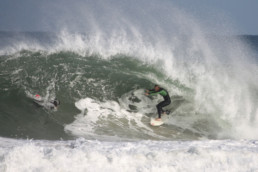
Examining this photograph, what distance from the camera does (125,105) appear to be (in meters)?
9.98

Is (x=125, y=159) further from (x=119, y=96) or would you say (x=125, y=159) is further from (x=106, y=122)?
(x=119, y=96)

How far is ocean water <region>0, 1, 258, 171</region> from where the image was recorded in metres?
3.96

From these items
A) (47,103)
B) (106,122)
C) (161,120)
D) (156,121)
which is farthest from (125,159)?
(47,103)

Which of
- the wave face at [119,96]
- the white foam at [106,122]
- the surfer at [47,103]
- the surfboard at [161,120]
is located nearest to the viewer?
the white foam at [106,122]

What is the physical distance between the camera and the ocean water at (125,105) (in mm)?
3961

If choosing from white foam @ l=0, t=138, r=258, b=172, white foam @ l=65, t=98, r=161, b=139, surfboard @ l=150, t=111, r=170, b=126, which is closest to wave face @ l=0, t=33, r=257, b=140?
white foam @ l=65, t=98, r=161, b=139

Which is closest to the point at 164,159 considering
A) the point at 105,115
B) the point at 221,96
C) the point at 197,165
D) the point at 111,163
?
the point at 197,165

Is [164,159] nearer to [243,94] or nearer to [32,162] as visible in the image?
[32,162]

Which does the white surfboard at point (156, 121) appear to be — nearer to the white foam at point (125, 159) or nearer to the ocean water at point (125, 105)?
the ocean water at point (125, 105)

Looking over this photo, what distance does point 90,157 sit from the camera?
3891 millimetres

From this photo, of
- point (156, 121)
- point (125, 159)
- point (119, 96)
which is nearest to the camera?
point (125, 159)

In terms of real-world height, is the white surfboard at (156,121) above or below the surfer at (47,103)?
below

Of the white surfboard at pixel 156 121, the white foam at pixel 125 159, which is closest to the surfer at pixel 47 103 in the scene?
the white surfboard at pixel 156 121

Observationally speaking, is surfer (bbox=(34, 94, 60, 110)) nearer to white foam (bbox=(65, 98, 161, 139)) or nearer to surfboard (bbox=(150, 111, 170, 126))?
white foam (bbox=(65, 98, 161, 139))
